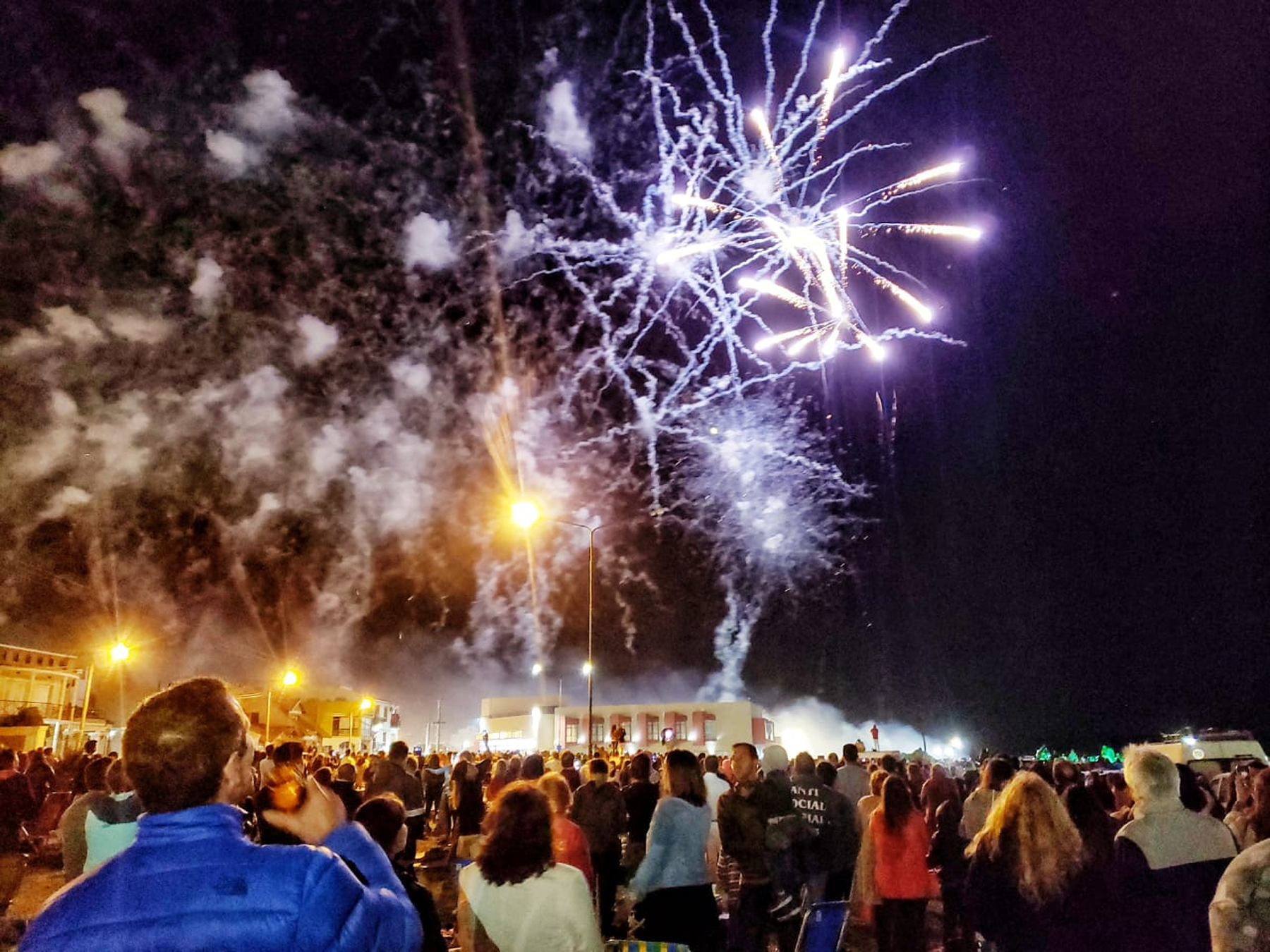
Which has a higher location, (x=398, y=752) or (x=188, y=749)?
(x=398, y=752)

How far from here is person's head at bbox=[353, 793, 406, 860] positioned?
3.94 metres

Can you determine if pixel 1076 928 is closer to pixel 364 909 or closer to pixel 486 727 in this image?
pixel 364 909

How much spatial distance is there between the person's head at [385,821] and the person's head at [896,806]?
4.18 m

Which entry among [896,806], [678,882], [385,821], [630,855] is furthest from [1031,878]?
[630,855]

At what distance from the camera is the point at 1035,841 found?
171 inches

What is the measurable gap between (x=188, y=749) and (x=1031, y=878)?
156 inches

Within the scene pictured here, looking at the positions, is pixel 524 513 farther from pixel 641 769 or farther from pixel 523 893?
pixel 523 893

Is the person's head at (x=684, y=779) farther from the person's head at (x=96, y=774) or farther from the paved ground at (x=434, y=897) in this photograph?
the person's head at (x=96, y=774)

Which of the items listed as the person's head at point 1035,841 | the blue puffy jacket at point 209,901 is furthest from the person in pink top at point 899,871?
the blue puffy jacket at point 209,901

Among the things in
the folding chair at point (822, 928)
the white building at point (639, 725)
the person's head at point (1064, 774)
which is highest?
the white building at point (639, 725)

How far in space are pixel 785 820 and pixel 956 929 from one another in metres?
4.33

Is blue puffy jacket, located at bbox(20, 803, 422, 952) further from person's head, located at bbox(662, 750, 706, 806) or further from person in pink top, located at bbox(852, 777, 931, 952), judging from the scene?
person in pink top, located at bbox(852, 777, 931, 952)

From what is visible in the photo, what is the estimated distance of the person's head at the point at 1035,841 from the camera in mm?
4277

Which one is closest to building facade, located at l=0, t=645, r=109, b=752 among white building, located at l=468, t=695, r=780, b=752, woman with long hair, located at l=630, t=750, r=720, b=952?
white building, located at l=468, t=695, r=780, b=752
